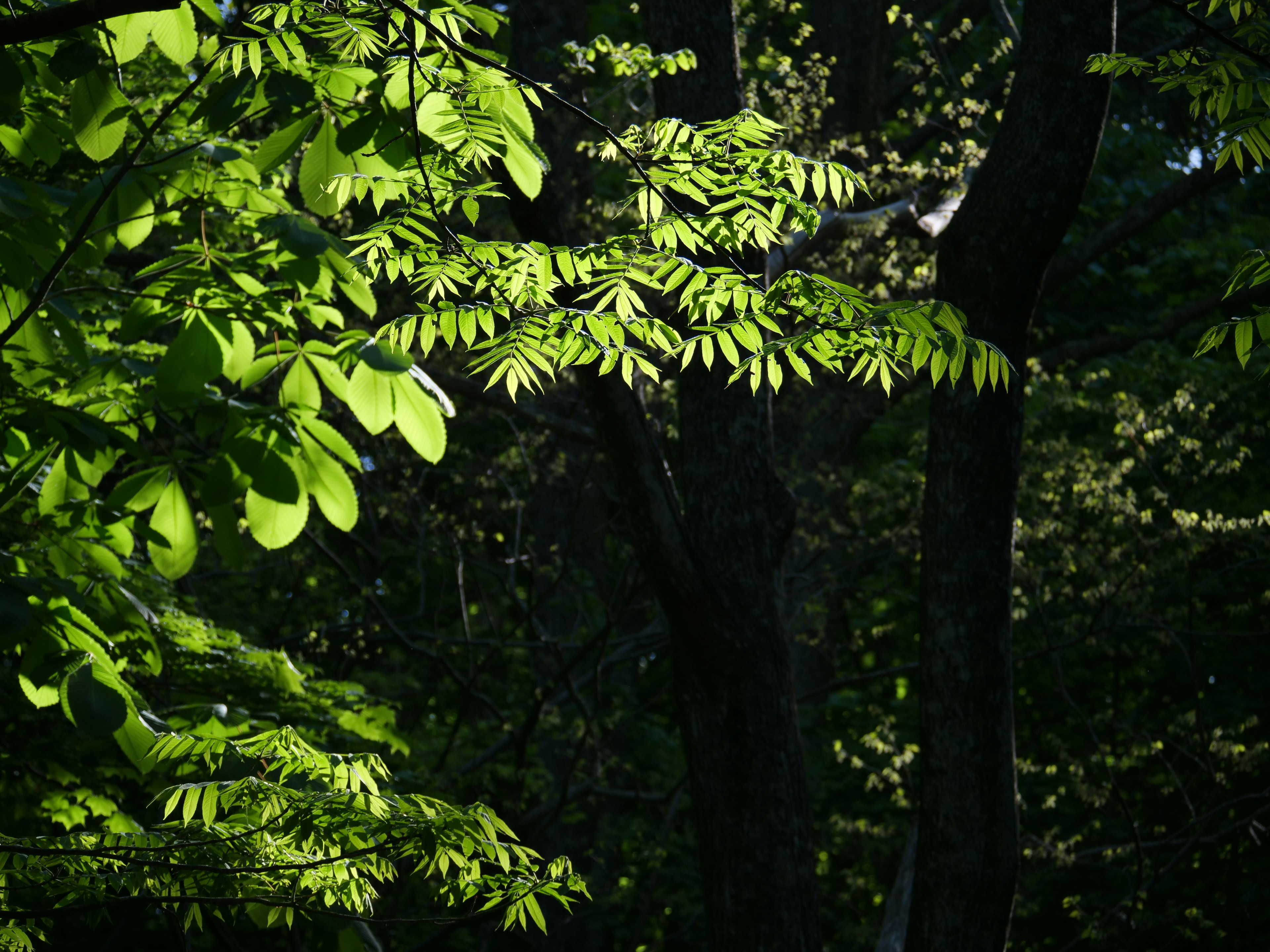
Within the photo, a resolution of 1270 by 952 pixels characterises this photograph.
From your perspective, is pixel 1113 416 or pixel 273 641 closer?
pixel 273 641

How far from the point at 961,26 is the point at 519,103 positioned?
892cm

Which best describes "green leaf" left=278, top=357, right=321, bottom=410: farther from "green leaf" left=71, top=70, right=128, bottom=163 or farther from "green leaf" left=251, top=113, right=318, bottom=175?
"green leaf" left=71, top=70, right=128, bottom=163

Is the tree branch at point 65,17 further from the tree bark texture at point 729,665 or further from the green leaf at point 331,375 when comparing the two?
the tree bark texture at point 729,665

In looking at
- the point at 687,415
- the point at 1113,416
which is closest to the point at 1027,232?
the point at 687,415

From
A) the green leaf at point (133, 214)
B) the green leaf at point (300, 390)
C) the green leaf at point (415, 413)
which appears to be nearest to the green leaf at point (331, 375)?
the green leaf at point (300, 390)

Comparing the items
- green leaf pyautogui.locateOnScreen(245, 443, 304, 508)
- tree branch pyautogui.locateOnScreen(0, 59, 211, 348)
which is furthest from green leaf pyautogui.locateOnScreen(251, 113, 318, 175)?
green leaf pyautogui.locateOnScreen(245, 443, 304, 508)

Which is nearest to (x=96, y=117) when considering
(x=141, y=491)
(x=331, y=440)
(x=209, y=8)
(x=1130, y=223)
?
(x=209, y=8)

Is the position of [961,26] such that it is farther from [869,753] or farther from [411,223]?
[411,223]

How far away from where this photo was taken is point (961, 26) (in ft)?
31.8

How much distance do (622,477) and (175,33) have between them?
116 inches

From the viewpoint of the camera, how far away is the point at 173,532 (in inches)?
70.1

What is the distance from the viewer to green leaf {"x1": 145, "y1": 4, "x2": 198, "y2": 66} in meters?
1.91

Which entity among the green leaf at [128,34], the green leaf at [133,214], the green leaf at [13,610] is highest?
the green leaf at [128,34]

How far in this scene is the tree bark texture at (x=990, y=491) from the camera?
14.3 ft
